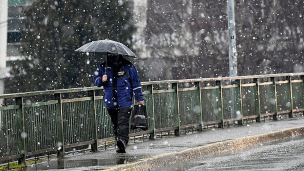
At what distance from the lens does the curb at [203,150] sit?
8.64 meters

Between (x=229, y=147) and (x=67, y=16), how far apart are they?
1835 centimetres

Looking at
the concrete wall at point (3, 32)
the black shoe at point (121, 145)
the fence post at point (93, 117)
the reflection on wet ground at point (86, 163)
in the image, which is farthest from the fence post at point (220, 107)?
the concrete wall at point (3, 32)

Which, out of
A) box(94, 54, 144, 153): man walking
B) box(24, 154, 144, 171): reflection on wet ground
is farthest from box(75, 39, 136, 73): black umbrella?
box(24, 154, 144, 171): reflection on wet ground

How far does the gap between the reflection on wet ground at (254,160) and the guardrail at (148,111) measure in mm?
1993

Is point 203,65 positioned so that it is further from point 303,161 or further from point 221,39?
point 303,161

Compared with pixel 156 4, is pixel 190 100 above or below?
below

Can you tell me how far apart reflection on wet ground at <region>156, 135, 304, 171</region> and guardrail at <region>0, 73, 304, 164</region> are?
1.99m

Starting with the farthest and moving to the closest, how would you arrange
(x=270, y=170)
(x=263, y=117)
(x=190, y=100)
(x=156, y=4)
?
(x=156, y=4), (x=263, y=117), (x=190, y=100), (x=270, y=170)

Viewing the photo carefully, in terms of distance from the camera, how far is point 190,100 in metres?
13.6

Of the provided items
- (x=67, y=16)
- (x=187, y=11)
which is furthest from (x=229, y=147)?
(x=187, y=11)

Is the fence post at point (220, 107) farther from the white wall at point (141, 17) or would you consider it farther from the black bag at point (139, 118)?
the white wall at point (141, 17)

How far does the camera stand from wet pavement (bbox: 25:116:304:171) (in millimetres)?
8789

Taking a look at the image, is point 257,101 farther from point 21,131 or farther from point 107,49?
point 21,131

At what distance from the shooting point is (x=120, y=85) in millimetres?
9500
